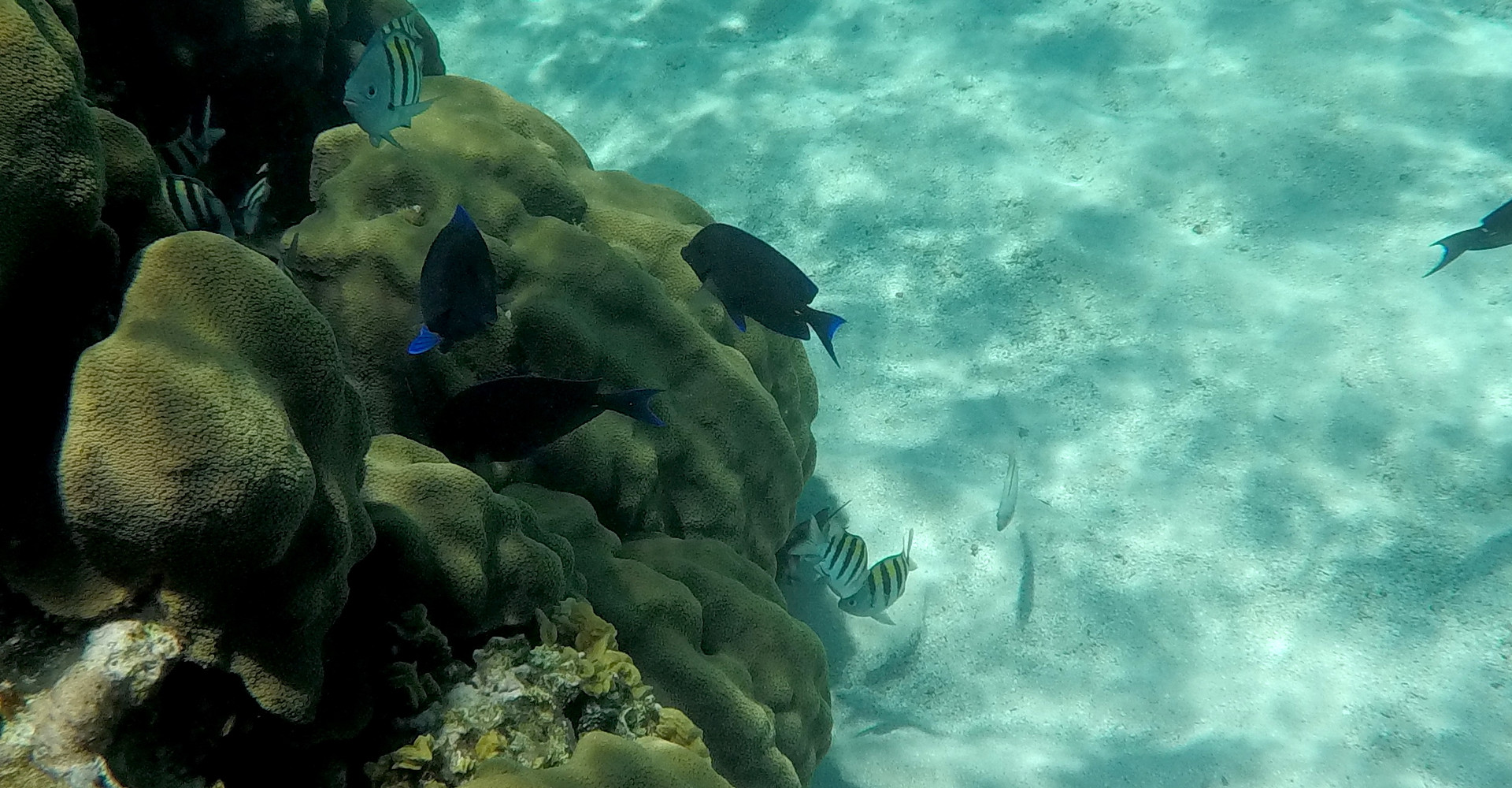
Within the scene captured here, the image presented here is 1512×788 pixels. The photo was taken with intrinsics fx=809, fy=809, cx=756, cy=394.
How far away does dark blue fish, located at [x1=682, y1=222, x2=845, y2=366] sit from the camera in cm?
297

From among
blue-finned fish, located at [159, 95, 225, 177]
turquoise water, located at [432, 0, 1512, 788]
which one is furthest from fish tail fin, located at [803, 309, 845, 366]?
blue-finned fish, located at [159, 95, 225, 177]

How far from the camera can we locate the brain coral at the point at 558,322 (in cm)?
297

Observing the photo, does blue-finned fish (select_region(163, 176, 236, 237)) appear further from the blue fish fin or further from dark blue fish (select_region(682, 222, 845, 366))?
dark blue fish (select_region(682, 222, 845, 366))

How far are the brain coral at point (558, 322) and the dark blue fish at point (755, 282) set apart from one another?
0.51m

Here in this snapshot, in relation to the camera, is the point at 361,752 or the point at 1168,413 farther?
the point at 1168,413

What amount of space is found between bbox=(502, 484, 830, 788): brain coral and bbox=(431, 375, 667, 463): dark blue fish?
40 cm

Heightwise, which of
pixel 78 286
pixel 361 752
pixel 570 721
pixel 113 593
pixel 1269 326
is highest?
pixel 78 286

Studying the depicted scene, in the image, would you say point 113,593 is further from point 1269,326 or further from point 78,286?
point 1269,326

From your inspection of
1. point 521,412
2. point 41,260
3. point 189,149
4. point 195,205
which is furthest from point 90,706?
point 189,149

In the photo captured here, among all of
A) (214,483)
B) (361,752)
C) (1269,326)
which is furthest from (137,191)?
(1269,326)

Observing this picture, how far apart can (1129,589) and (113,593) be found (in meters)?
4.51

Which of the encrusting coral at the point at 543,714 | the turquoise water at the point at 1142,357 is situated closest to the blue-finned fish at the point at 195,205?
the encrusting coral at the point at 543,714

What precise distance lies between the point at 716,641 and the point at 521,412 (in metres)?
1.20

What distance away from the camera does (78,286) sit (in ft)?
5.25
